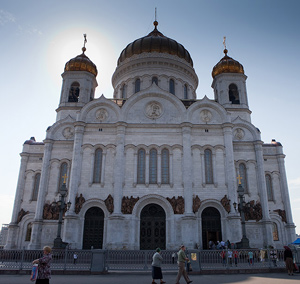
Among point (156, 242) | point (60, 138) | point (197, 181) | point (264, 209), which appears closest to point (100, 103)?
point (60, 138)

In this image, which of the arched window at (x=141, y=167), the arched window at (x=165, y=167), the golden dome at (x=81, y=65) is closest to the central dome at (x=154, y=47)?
the golden dome at (x=81, y=65)

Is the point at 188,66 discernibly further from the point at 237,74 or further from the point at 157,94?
the point at 157,94

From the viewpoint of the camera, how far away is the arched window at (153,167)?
2488cm

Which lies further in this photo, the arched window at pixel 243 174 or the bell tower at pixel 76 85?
the bell tower at pixel 76 85

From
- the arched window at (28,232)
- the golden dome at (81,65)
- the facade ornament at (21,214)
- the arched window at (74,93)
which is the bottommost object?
the arched window at (28,232)

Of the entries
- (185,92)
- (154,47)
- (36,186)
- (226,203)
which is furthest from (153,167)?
(154,47)

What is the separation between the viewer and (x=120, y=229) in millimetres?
22781

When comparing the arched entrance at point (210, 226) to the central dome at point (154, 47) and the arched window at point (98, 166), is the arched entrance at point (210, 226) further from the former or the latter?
the central dome at point (154, 47)

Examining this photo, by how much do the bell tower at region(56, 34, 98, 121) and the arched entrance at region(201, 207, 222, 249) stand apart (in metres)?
16.2

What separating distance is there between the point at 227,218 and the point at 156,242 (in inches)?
241

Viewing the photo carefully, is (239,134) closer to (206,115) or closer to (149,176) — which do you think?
(206,115)

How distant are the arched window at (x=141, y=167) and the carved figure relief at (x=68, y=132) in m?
7.08

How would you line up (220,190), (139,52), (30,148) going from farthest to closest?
(139,52), (30,148), (220,190)

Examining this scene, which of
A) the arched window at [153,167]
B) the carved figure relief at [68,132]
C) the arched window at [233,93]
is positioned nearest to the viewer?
the arched window at [153,167]
